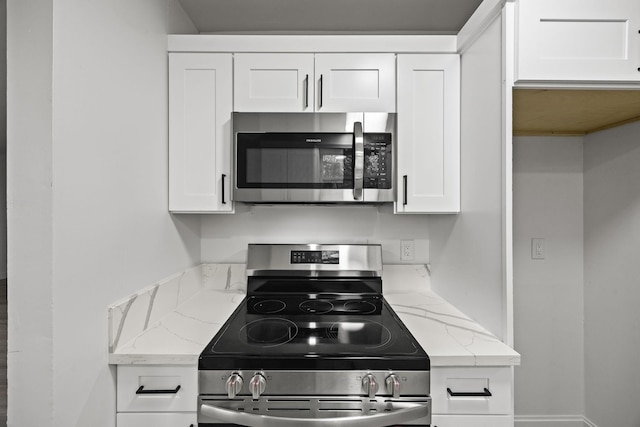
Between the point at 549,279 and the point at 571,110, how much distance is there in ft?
3.21

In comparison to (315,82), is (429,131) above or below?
below

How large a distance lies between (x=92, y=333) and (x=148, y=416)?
0.36 metres

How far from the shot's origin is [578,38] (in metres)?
1.23

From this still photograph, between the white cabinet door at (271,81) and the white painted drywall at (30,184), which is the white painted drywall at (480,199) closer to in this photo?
the white cabinet door at (271,81)

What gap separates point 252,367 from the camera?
46.6 inches

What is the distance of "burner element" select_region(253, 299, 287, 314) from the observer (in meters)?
1.70

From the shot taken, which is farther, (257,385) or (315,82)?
(315,82)

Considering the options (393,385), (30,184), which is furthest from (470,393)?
(30,184)

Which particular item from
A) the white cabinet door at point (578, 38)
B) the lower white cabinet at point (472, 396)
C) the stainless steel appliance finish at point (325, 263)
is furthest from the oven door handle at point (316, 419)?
the white cabinet door at point (578, 38)

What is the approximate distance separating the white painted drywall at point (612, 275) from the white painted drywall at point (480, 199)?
31.4 inches

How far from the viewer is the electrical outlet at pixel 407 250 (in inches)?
81.9

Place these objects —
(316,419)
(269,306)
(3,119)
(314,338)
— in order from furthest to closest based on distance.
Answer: (3,119)
(269,306)
(314,338)
(316,419)

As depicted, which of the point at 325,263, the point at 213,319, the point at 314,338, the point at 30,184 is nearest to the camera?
the point at 30,184

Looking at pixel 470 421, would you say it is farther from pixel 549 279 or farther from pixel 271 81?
pixel 271 81
